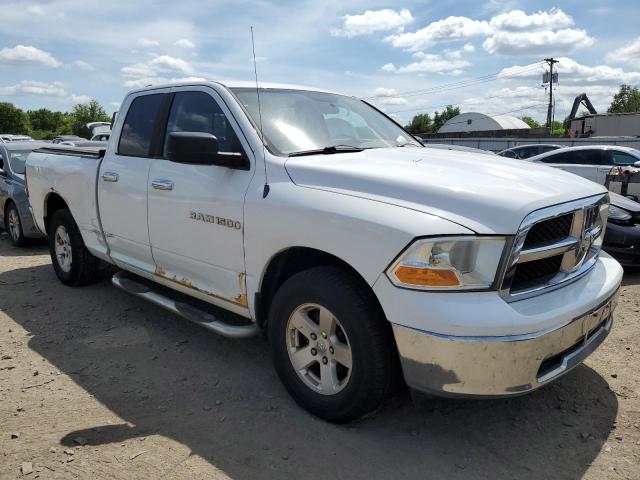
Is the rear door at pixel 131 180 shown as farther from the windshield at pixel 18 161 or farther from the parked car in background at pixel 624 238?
the windshield at pixel 18 161

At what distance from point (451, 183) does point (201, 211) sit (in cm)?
165

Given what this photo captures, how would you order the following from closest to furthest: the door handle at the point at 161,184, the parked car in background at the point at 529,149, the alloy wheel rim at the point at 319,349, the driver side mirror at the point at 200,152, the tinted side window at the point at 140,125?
1. the alloy wheel rim at the point at 319,349
2. the driver side mirror at the point at 200,152
3. the door handle at the point at 161,184
4. the tinted side window at the point at 140,125
5. the parked car in background at the point at 529,149

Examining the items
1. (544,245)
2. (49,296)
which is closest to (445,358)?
(544,245)

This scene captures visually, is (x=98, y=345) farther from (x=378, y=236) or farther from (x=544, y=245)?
(x=544, y=245)

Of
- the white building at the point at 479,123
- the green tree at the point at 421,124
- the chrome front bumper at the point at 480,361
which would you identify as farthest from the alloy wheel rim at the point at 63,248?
the green tree at the point at 421,124

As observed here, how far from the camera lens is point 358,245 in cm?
268

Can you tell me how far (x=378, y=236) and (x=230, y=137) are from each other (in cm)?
144

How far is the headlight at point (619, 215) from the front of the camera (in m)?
6.07

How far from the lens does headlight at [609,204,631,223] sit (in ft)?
19.9

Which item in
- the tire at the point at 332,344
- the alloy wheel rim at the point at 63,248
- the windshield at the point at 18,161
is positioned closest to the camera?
the tire at the point at 332,344

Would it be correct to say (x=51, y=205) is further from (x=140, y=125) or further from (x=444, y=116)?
(x=444, y=116)

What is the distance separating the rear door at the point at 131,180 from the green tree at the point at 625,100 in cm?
9363

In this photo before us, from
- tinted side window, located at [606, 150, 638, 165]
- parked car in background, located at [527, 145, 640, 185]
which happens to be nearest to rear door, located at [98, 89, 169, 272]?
parked car in background, located at [527, 145, 640, 185]

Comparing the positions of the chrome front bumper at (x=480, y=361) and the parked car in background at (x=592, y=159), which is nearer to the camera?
the chrome front bumper at (x=480, y=361)
